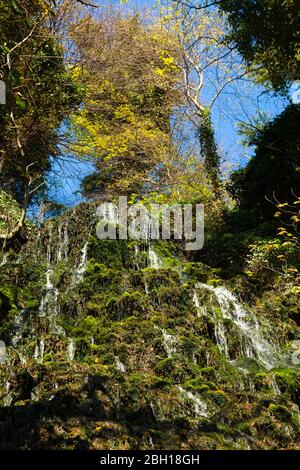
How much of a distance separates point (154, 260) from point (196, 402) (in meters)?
6.26

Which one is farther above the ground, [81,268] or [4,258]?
[4,258]

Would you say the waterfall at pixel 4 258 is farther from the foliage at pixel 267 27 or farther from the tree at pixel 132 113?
the foliage at pixel 267 27

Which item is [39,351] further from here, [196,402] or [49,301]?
[196,402]

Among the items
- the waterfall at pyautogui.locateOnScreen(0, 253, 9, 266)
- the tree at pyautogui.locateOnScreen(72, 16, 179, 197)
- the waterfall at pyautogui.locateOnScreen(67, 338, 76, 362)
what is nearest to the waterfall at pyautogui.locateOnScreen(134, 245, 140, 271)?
the waterfall at pyautogui.locateOnScreen(0, 253, 9, 266)

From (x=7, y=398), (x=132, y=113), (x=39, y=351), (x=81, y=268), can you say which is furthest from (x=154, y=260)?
(x=132, y=113)

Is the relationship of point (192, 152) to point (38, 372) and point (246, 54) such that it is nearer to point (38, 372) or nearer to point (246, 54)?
point (246, 54)

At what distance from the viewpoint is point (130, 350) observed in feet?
23.6


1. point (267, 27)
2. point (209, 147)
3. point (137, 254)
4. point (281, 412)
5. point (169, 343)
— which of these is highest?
point (267, 27)

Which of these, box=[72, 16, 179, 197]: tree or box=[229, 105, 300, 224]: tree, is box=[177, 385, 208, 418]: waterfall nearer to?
box=[229, 105, 300, 224]: tree

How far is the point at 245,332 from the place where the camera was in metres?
8.61

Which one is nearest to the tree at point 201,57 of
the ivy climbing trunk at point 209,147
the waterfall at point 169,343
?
the ivy climbing trunk at point 209,147

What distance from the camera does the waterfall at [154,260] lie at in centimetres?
1184

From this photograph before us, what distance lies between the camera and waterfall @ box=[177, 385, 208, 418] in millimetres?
5844
